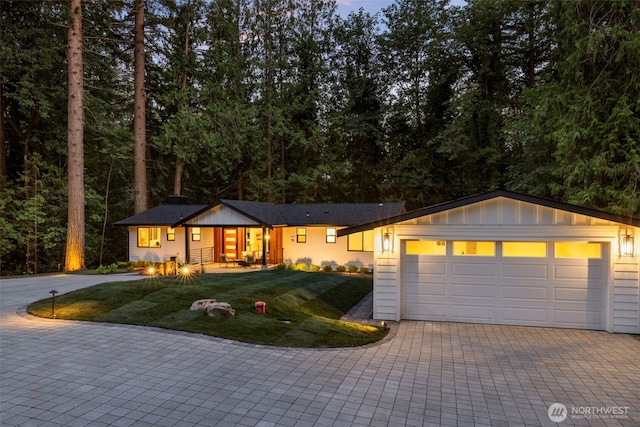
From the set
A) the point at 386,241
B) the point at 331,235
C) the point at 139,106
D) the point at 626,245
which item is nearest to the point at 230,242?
the point at 331,235

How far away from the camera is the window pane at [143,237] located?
23.4 m

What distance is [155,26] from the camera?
24656 millimetres

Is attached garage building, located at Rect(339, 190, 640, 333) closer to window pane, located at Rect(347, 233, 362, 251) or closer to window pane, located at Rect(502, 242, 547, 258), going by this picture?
window pane, located at Rect(502, 242, 547, 258)

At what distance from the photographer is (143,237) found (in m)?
23.4

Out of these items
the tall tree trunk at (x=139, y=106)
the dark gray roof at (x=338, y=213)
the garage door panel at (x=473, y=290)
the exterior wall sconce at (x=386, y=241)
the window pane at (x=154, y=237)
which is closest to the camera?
the garage door panel at (x=473, y=290)

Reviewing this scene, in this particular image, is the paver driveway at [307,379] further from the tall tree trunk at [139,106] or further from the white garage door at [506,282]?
the tall tree trunk at [139,106]

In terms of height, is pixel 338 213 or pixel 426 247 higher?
pixel 338 213

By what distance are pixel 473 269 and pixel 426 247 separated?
1321 millimetres

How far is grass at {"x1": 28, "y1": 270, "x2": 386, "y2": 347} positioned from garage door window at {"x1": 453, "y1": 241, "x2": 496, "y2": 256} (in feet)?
9.98

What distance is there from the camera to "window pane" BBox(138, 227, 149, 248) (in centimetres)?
2338

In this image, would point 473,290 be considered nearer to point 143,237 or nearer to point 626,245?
point 626,245

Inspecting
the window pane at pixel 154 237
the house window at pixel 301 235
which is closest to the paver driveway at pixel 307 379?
the house window at pixel 301 235

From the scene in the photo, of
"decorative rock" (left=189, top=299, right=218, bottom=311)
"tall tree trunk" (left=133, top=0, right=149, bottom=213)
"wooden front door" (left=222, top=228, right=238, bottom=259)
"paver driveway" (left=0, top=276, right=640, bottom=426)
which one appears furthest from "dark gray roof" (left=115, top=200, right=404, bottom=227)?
"paver driveway" (left=0, top=276, right=640, bottom=426)

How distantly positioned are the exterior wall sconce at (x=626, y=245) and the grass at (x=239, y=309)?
5.95m
